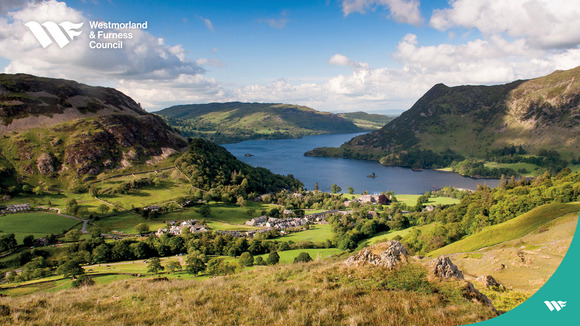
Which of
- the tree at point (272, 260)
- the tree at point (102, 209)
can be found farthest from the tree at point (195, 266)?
the tree at point (102, 209)

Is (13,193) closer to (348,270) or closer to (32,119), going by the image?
(32,119)

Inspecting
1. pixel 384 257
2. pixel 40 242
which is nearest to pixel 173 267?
pixel 40 242

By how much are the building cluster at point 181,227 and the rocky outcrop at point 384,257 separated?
216 feet

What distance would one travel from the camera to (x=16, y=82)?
376 ft

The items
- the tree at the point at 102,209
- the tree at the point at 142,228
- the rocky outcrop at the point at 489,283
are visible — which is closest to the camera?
the rocky outcrop at the point at 489,283

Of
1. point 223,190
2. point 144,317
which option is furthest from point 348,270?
point 223,190

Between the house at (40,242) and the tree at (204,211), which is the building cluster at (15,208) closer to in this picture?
the house at (40,242)

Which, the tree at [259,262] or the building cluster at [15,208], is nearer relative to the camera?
the tree at [259,262]

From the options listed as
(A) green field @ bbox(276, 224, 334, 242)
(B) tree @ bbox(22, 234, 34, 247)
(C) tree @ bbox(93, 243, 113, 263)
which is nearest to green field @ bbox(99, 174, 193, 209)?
(B) tree @ bbox(22, 234, 34, 247)

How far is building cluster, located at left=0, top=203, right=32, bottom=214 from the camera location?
240 ft

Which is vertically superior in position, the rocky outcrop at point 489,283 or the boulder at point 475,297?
the boulder at point 475,297

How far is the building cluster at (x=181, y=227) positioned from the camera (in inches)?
2864

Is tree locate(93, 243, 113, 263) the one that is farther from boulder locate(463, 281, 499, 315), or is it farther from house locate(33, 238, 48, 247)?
boulder locate(463, 281, 499, 315)

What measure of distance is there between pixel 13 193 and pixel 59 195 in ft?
33.2
